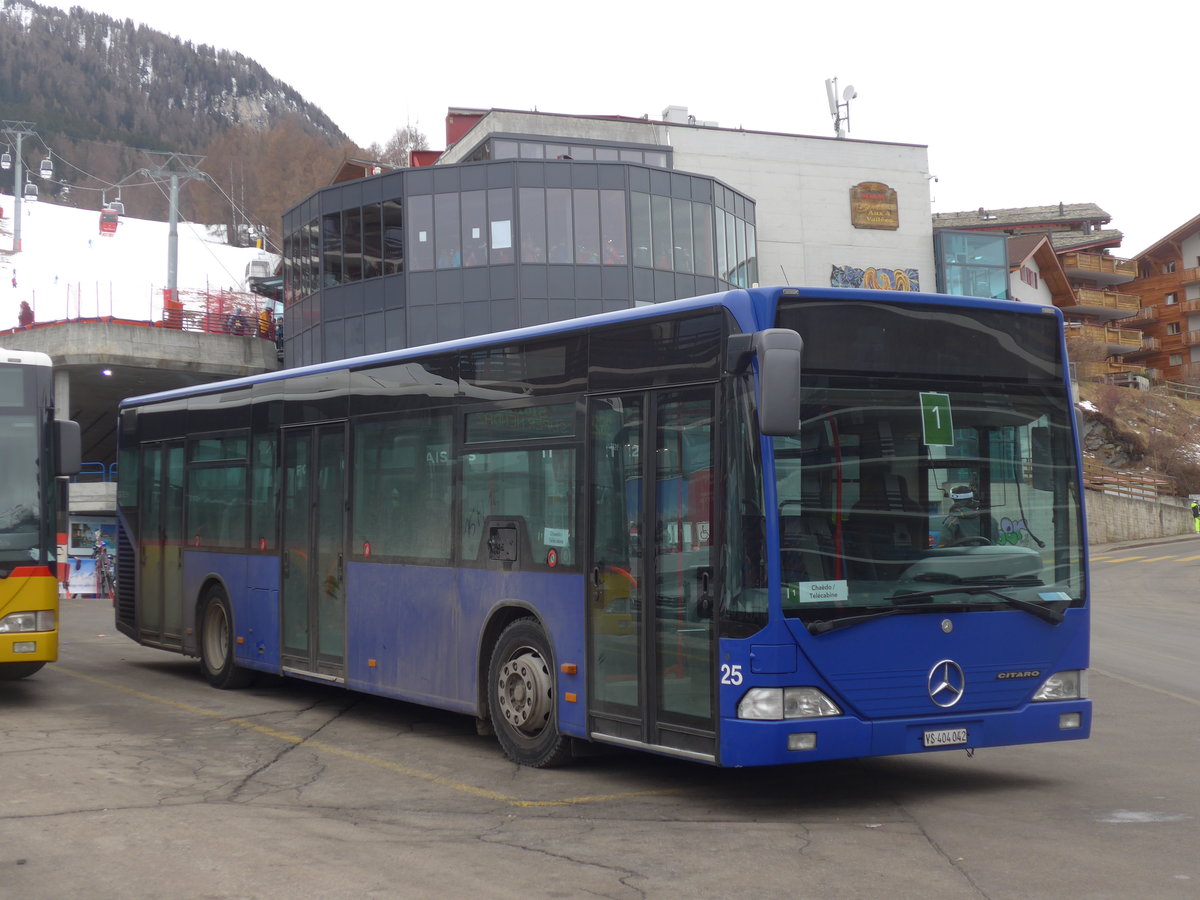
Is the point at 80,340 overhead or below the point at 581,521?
overhead

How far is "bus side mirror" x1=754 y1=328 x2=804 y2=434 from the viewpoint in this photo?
7.32m

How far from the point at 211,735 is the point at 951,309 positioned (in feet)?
21.8

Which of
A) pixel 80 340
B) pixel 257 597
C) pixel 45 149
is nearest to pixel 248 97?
pixel 45 149

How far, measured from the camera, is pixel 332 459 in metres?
12.3

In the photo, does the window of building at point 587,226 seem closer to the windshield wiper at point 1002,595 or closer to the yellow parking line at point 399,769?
the yellow parking line at point 399,769

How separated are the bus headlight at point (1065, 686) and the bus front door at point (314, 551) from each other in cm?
601

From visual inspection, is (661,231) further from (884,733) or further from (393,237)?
(884,733)

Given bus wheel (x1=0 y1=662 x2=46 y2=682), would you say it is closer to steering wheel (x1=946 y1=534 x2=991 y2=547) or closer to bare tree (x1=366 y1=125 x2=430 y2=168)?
steering wheel (x1=946 y1=534 x2=991 y2=547)

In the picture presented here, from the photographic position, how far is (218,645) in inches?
575

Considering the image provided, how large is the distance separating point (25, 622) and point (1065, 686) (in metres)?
8.67

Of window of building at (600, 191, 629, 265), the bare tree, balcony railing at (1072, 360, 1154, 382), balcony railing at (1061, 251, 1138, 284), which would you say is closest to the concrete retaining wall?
balcony railing at (1072, 360, 1154, 382)

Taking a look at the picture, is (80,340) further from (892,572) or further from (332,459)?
(892,572)

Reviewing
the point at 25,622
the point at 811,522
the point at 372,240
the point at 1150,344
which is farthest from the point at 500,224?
the point at 1150,344

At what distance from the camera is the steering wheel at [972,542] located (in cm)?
815
